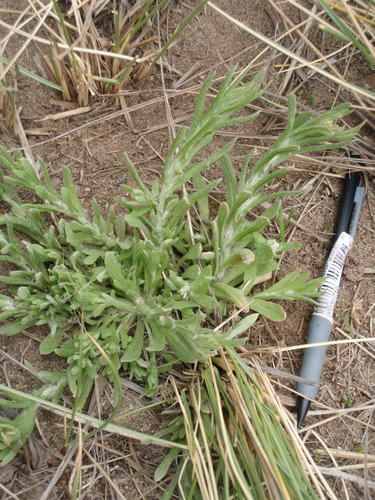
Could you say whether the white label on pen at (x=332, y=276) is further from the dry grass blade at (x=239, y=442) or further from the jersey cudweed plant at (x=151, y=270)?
the dry grass blade at (x=239, y=442)

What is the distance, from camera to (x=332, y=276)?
2.12 metres

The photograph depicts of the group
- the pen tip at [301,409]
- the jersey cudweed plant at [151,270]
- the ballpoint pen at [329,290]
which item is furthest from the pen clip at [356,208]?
the pen tip at [301,409]

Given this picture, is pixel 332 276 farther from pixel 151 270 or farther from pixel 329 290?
pixel 151 270

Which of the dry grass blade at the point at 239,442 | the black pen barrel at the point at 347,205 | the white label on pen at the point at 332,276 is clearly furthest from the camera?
the black pen barrel at the point at 347,205

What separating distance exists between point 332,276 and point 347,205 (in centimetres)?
34

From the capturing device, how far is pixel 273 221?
2217 millimetres

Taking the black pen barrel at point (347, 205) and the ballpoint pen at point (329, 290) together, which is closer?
the ballpoint pen at point (329, 290)

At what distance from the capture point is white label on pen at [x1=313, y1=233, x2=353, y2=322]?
2.06 m

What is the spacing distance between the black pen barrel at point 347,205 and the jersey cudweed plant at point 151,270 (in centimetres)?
36

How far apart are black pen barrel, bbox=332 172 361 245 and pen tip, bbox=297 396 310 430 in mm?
686

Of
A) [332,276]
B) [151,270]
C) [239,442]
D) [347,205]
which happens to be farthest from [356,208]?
[239,442]

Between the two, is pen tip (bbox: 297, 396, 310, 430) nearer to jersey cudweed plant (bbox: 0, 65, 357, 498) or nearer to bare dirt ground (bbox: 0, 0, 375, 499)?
bare dirt ground (bbox: 0, 0, 375, 499)

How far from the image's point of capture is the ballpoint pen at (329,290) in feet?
6.52

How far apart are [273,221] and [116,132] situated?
2.57 feet
